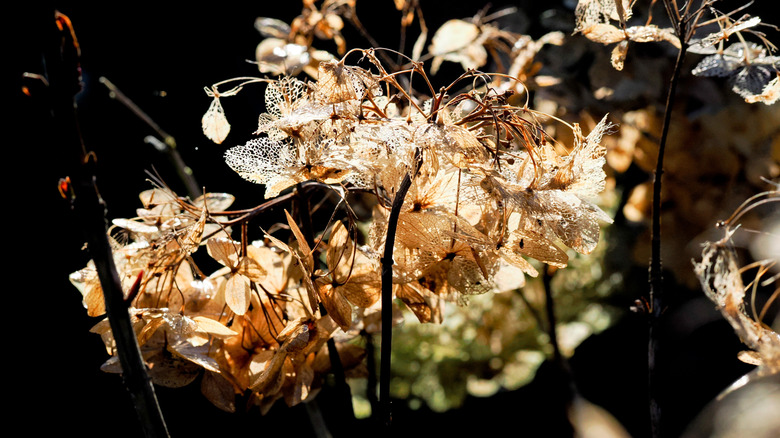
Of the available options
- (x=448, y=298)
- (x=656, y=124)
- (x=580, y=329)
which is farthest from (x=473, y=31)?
(x=580, y=329)

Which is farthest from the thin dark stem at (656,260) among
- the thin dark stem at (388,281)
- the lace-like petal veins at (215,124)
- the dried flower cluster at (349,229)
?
the lace-like petal veins at (215,124)

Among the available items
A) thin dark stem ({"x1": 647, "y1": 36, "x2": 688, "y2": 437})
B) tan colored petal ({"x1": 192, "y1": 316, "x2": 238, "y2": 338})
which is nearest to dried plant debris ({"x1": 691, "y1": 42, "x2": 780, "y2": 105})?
thin dark stem ({"x1": 647, "y1": 36, "x2": 688, "y2": 437})

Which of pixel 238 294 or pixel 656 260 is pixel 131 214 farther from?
pixel 656 260

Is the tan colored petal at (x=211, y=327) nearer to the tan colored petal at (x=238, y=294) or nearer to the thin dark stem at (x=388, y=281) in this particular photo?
the tan colored petal at (x=238, y=294)

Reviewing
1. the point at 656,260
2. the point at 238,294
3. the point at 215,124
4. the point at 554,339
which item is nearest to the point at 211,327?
the point at 238,294

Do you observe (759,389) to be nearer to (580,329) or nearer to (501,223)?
(501,223)
